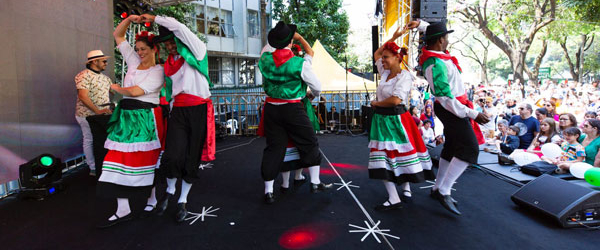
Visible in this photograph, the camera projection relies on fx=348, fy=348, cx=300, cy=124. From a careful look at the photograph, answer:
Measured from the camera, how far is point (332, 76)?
1084cm

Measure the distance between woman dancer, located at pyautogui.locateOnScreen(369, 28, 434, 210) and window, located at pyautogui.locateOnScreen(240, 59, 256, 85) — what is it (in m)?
17.4

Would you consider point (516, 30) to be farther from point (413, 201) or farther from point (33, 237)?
point (33, 237)

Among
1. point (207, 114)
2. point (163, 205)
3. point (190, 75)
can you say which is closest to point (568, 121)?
point (207, 114)

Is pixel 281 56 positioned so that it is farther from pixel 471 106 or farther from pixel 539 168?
pixel 539 168

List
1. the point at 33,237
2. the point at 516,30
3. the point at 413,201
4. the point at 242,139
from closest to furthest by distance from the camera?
the point at 33,237
the point at 413,201
the point at 242,139
the point at 516,30

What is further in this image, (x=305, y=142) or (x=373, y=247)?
(x=305, y=142)

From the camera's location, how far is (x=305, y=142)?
3.35 meters

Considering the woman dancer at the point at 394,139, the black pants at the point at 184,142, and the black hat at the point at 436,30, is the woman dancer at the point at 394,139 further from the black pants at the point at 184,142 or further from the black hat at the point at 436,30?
the black pants at the point at 184,142

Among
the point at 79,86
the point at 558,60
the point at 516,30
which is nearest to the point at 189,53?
the point at 79,86

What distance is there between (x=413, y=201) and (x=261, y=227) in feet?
5.01

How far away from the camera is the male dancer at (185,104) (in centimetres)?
278

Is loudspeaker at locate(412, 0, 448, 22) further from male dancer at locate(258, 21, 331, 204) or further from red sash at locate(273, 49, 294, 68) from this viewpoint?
red sash at locate(273, 49, 294, 68)

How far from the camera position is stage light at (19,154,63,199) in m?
3.61

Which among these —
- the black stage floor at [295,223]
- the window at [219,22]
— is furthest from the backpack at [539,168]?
the window at [219,22]
